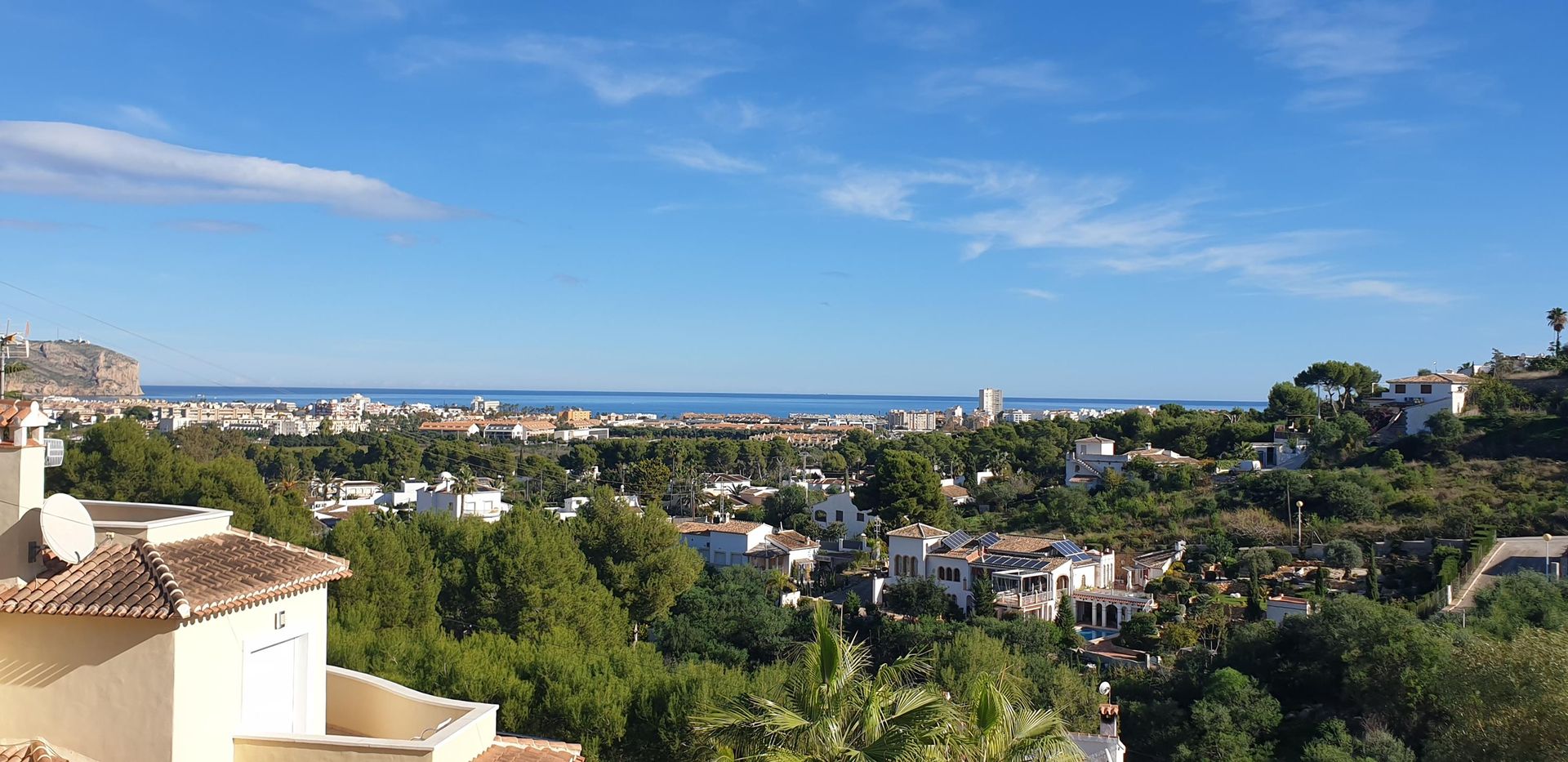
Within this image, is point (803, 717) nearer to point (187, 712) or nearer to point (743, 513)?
point (187, 712)

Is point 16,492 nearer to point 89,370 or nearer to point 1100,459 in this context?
point 1100,459

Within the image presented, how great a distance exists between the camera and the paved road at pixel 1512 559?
88.8 feet

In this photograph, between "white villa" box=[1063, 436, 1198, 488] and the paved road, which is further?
"white villa" box=[1063, 436, 1198, 488]

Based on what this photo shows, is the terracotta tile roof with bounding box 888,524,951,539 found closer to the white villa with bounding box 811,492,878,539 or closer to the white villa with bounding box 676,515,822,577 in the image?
the white villa with bounding box 676,515,822,577

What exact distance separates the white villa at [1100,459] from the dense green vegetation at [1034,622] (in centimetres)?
205

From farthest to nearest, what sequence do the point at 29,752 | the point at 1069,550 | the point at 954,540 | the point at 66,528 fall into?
1. the point at 954,540
2. the point at 1069,550
3. the point at 66,528
4. the point at 29,752

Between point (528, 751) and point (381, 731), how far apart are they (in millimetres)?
1495

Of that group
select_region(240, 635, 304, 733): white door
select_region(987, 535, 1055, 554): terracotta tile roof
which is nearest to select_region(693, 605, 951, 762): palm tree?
select_region(240, 635, 304, 733): white door

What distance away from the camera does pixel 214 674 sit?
671cm

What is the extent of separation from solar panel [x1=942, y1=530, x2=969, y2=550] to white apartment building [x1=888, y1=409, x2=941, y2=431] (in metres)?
115

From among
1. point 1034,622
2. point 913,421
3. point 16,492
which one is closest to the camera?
point 16,492

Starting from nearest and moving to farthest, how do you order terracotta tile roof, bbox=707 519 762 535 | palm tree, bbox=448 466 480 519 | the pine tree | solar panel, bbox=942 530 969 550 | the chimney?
the chimney < the pine tree < solar panel, bbox=942 530 969 550 < terracotta tile roof, bbox=707 519 762 535 < palm tree, bbox=448 466 480 519

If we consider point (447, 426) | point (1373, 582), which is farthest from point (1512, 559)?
point (447, 426)

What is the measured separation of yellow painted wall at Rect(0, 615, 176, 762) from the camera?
6.36 meters
